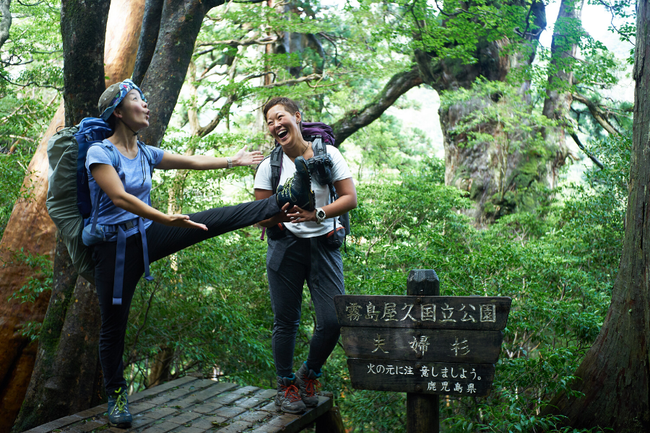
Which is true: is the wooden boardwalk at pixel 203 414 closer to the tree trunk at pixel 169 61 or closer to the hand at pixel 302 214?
the hand at pixel 302 214

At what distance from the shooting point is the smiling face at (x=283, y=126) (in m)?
2.50

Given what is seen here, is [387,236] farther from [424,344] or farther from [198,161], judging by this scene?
[424,344]

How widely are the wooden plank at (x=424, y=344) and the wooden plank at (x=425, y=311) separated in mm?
30

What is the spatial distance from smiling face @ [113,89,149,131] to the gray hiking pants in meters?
0.91

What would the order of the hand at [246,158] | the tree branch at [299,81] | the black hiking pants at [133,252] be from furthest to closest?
1. the tree branch at [299,81]
2. the hand at [246,158]
3. the black hiking pants at [133,252]

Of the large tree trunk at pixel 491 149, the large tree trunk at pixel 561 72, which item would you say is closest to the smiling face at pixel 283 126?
the large tree trunk at pixel 561 72

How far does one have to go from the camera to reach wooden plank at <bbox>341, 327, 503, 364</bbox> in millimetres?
2133

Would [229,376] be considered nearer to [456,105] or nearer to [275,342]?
[275,342]

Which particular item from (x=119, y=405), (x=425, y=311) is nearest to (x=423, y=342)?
(x=425, y=311)

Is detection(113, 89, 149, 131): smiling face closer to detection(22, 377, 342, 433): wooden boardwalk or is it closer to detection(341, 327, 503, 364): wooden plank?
detection(341, 327, 503, 364): wooden plank

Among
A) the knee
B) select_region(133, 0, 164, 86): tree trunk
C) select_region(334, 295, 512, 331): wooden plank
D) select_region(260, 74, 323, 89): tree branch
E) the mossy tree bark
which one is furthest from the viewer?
select_region(260, 74, 323, 89): tree branch

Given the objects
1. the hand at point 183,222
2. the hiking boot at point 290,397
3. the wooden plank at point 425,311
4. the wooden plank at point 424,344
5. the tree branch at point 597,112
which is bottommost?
the hiking boot at point 290,397

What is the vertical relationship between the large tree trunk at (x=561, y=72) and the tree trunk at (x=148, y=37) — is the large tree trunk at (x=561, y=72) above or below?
above

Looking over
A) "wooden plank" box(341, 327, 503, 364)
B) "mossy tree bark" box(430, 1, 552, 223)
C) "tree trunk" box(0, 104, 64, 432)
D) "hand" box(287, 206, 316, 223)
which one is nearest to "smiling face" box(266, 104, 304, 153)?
"hand" box(287, 206, 316, 223)
